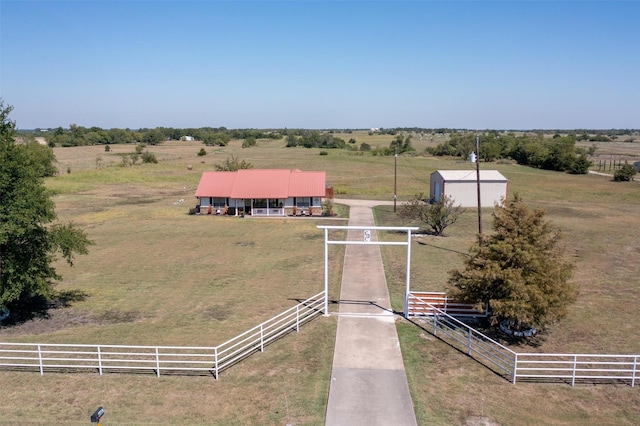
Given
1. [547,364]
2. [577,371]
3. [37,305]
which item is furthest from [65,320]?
[577,371]

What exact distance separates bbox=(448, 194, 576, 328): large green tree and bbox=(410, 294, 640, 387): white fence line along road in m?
1.29

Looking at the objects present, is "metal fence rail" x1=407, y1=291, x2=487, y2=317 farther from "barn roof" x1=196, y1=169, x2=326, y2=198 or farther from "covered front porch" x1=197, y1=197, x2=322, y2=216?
"covered front porch" x1=197, y1=197, x2=322, y2=216

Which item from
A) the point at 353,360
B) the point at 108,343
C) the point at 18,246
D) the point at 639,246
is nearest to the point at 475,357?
the point at 353,360

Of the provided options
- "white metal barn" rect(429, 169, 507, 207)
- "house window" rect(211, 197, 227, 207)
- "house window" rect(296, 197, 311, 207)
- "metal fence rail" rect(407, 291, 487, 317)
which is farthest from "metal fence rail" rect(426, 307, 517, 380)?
"house window" rect(211, 197, 227, 207)

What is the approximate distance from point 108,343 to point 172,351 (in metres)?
2.63

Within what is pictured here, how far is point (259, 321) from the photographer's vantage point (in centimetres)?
1945

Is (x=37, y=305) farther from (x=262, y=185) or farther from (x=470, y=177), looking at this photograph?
(x=470, y=177)

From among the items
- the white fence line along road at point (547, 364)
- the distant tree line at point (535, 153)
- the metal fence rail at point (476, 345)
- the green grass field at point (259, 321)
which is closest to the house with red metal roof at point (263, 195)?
the green grass field at point (259, 321)

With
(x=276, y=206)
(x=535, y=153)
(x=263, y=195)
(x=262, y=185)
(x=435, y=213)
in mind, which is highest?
(x=535, y=153)

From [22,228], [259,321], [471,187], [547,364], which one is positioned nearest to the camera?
[547,364]

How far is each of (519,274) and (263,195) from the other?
98.6 feet

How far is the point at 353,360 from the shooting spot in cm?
1565

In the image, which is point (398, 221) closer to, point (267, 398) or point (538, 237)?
point (538, 237)

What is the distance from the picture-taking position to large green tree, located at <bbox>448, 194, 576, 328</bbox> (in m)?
16.4
